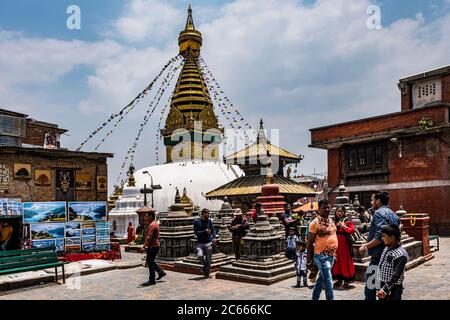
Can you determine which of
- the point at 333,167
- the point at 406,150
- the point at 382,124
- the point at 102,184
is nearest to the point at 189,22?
the point at 333,167

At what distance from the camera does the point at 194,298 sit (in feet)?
27.1

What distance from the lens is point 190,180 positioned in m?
34.8

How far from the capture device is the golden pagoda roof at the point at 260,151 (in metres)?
26.3

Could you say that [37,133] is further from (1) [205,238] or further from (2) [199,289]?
(2) [199,289]

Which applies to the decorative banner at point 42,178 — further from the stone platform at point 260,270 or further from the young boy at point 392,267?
the young boy at point 392,267

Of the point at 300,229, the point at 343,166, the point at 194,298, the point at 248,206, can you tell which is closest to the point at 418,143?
the point at 343,166

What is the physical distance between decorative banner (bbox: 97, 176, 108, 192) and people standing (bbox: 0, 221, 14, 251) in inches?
141

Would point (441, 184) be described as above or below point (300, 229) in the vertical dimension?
above

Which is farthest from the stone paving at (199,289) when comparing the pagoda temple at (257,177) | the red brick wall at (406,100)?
the red brick wall at (406,100)

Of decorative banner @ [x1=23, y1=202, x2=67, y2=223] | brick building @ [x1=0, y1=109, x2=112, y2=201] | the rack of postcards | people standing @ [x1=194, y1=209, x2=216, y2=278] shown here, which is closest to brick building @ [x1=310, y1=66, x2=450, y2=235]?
people standing @ [x1=194, y1=209, x2=216, y2=278]

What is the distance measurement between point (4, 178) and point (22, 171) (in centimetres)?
62

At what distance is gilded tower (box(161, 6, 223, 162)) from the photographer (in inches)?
1608

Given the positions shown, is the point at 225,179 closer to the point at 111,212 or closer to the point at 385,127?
the point at 111,212

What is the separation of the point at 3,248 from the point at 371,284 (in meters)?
11.4
